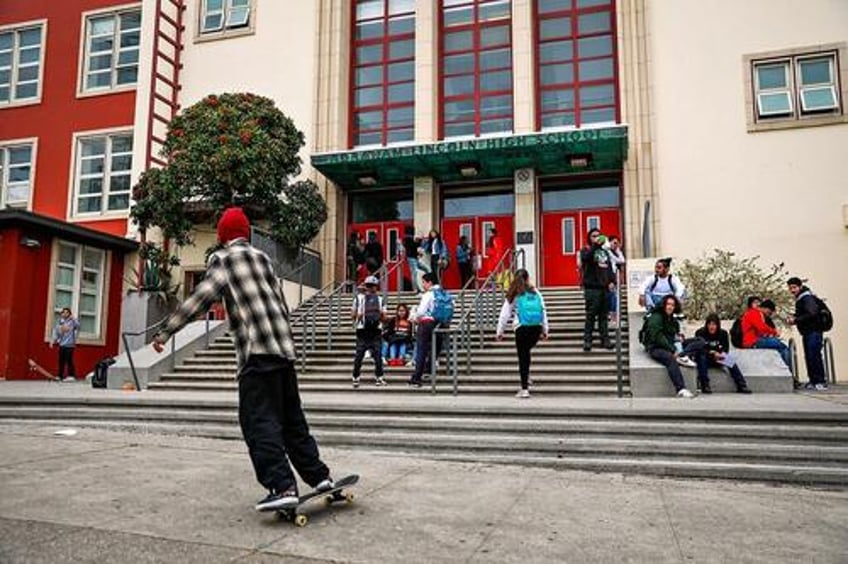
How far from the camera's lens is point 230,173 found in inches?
637

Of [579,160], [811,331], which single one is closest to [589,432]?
[811,331]

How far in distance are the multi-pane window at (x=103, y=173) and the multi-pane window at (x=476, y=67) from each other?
30.3 feet

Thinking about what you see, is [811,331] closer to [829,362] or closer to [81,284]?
[829,362]

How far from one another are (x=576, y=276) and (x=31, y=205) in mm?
15677

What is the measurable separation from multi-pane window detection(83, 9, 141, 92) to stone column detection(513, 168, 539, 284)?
1170 cm

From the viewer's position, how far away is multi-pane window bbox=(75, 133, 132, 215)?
20.5m

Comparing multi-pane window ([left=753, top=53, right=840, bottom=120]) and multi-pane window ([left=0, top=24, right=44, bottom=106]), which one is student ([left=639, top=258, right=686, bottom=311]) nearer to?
multi-pane window ([left=753, top=53, right=840, bottom=120])

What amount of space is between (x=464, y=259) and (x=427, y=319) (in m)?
7.38

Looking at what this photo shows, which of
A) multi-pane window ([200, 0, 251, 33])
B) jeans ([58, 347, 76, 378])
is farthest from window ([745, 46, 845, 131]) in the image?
jeans ([58, 347, 76, 378])

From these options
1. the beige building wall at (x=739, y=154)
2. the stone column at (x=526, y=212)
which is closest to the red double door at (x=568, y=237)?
the stone column at (x=526, y=212)

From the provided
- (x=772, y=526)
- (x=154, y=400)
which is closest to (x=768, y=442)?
(x=772, y=526)

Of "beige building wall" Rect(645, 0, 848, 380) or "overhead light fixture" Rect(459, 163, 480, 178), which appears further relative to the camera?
"overhead light fixture" Rect(459, 163, 480, 178)

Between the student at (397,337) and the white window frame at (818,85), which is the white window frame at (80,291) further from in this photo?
the white window frame at (818,85)

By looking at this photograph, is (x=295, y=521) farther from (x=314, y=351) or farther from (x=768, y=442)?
(x=314, y=351)
